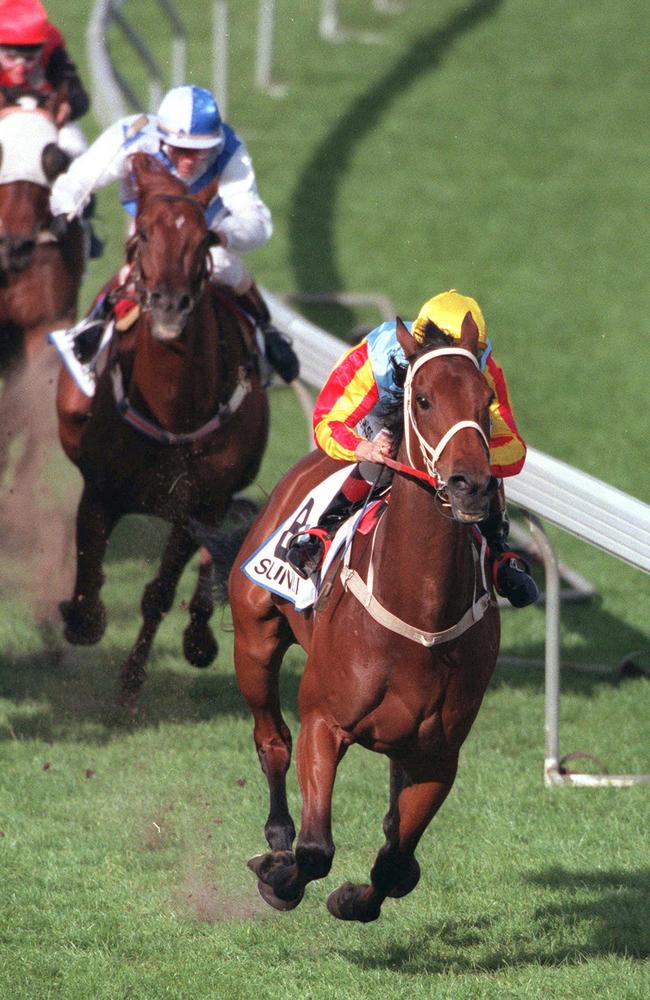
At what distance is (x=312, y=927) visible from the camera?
553cm

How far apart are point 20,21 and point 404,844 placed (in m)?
5.31

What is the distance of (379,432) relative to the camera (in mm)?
4852

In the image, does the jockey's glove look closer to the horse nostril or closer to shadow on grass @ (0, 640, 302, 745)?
shadow on grass @ (0, 640, 302, 745)

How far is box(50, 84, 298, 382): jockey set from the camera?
7285mm

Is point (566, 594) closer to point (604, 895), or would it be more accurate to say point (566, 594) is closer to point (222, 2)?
point (604, 895)

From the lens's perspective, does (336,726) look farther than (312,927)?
No

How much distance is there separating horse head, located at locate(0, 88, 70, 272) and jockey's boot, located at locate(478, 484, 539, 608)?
423cm

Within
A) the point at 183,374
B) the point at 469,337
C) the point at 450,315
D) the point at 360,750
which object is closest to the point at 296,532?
the point at 450,315

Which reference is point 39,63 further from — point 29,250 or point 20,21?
point 29,250

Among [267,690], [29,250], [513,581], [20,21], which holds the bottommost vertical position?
[29,250]

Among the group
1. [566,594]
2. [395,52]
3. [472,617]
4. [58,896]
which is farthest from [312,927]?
[395,52]

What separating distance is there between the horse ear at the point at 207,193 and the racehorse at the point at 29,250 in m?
1.56

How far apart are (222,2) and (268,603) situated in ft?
30.7

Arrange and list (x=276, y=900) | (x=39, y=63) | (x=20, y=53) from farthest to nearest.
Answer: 1. (x=39, y=63)
2. (x=20, y=53)
3. (x=276, y=900)
